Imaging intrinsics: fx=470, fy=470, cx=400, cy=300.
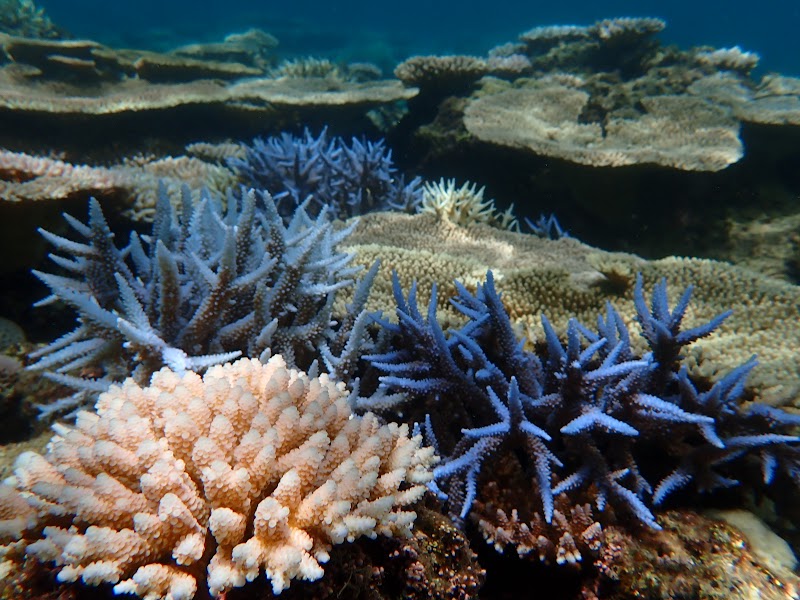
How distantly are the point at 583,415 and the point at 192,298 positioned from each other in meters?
1.98

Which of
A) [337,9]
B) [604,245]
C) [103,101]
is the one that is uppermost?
[337,9]

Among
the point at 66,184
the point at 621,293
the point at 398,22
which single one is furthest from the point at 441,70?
the point at 398,22

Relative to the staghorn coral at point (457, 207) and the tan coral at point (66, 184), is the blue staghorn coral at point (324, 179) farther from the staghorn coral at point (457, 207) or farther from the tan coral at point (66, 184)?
the tan coral at point (66, 184)

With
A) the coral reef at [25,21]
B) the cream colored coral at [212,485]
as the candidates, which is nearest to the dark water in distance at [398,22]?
the coral reef at [25,21]

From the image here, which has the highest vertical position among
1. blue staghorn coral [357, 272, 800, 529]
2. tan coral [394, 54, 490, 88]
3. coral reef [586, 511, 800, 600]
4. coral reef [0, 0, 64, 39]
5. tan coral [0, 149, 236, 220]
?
coral reef [0, 0, 64, 39]

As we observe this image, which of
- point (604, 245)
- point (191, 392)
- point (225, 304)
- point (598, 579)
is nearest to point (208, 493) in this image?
point (191, 392)

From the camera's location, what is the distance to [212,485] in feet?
4.34

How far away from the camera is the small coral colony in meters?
1.33

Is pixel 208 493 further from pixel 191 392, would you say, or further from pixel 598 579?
pixel 598 579

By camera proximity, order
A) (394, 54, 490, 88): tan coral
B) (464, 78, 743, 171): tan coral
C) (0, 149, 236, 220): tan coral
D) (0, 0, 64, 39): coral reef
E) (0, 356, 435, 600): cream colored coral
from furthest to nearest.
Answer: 1. (0, 0, 64, 39): coral reef
2. (394, 54, 490, 88): tan coral
3. (464, 78, 743, 171): tan coral
4. (0, 149, 236, 220): tan coral
5. (0, 356, 435, 600): cream colored coral

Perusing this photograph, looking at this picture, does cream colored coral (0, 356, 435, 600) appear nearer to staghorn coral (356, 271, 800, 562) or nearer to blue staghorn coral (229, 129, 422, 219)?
staghorn coral (356, 271, 800, 562)

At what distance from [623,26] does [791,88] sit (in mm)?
2901

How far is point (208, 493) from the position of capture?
1.33 m

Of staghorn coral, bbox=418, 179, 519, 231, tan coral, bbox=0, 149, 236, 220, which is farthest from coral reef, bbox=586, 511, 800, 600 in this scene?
staghorn coral, bbox=418, 179, 519, 231
